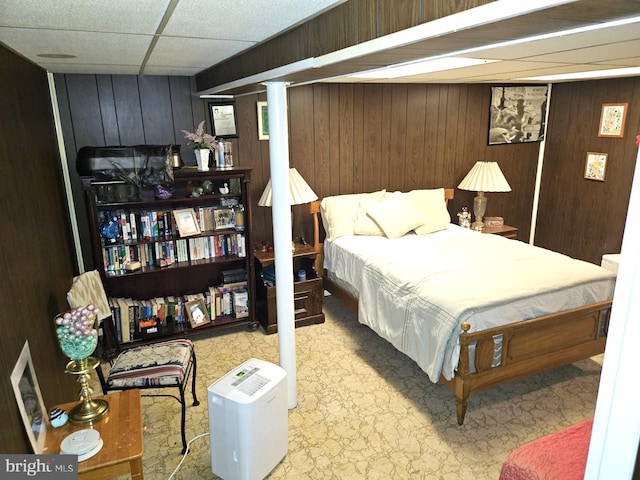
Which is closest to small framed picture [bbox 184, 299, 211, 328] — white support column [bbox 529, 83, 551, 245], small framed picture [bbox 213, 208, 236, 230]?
small framed picture [bbox 213, 208, 236, 230]

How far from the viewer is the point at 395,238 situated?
419 centimetres

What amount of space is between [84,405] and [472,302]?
220 centimetres

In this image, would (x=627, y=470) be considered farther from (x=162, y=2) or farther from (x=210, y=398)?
(x=210, y=398)

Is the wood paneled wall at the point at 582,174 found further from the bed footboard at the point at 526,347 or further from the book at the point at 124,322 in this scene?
the book at the point at 124,322

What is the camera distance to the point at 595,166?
467cm

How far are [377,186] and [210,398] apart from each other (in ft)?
9.75

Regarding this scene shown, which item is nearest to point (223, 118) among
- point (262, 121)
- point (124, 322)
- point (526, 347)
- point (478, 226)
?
point (262, 121)

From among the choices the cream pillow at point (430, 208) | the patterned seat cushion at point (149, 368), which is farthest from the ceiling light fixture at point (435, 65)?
the patterned seat cushion at point (149, 368)

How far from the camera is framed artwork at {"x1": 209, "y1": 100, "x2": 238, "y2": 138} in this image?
384 centimetres

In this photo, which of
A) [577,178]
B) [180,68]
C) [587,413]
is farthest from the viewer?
[577,178]

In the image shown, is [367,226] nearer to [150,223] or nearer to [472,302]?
[472,302]

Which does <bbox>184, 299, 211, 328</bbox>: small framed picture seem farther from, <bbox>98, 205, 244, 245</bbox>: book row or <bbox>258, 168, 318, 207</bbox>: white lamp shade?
<bbox>258, 168, 318, 207</bbox>: white lamp shade

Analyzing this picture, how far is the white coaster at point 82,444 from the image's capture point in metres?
1.82

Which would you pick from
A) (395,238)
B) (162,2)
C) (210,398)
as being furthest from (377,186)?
(162,2)
